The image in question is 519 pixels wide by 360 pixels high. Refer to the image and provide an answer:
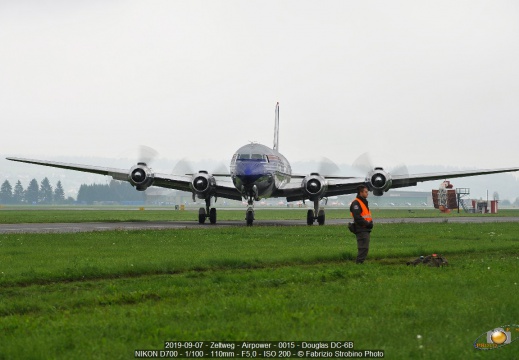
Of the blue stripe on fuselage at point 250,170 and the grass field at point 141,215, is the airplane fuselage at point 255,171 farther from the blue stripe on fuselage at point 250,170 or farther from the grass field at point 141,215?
the grass field at point 141,215

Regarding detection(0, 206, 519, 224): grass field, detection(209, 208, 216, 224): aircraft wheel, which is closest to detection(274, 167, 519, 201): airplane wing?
detection(209, 208, 216, 224): aircraft wheel

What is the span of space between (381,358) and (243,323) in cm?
261

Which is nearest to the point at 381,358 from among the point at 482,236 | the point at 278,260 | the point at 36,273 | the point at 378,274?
the point at 378,274

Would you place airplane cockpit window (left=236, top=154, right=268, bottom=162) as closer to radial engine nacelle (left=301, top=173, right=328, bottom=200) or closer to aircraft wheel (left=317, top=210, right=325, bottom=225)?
radial engine nacelle (left=301, top=173, right=328, bottom=200)

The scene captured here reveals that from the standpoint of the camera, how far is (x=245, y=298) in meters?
12.9

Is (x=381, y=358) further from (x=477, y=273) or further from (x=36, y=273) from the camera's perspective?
(x=36, y=273)

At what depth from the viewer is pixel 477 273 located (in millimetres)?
16672

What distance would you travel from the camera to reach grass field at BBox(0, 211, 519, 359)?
9500 mm

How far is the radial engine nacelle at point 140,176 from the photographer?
45.7 metres

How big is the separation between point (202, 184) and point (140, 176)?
13.3 ft

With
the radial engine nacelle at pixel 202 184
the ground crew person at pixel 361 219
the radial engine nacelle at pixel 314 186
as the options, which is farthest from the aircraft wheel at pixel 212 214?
the ground crew person at pixel 361 219

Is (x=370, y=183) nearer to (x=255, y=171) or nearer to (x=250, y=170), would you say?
(x=255, y=171)

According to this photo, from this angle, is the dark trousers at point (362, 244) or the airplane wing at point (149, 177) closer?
the dark trousers at point (362, 244)

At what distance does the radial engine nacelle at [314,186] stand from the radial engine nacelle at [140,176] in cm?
1013
